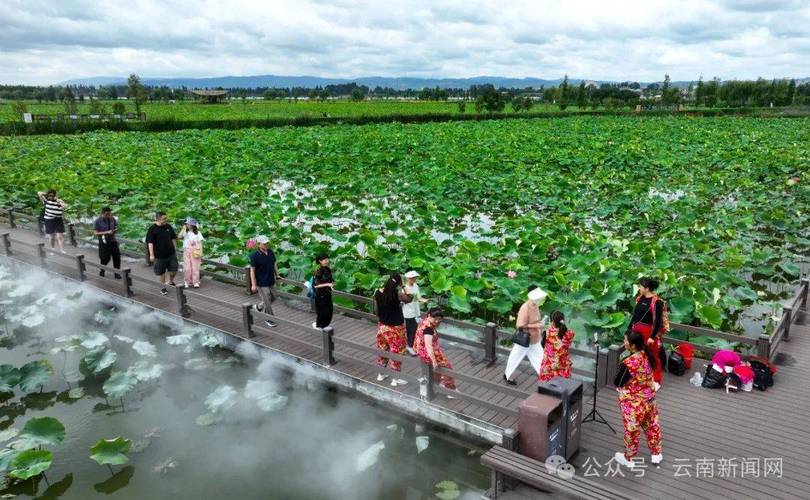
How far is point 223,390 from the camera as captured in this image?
320 inches

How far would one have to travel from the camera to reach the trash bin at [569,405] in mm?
5820

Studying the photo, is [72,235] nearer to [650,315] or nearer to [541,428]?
[541,428]

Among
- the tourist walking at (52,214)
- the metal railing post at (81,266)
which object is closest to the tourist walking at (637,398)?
the metal railing post at (81,266)

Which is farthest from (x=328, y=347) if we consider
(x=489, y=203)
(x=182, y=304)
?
(x=489, y=203)

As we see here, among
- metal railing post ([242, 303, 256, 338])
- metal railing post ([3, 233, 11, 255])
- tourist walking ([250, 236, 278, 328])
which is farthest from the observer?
metal railing post ([3, 233, 11, 255])

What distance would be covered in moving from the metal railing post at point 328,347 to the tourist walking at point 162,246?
4.35m

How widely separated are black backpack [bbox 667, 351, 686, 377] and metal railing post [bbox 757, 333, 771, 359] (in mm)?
985

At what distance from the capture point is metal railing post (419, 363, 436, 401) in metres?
7.19

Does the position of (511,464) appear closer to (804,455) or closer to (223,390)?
(804,455)

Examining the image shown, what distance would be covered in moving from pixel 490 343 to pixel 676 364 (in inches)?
102

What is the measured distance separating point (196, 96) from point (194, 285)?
113 m

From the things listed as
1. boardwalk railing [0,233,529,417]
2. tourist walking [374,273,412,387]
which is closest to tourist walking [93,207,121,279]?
boardwalk railing [0,233,529,417]

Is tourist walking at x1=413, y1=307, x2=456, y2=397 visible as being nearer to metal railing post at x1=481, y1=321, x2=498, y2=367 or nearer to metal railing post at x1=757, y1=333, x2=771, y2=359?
metal railing post at x1=481, y1=321, x2=498, y2=367

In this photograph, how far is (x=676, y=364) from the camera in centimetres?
772
